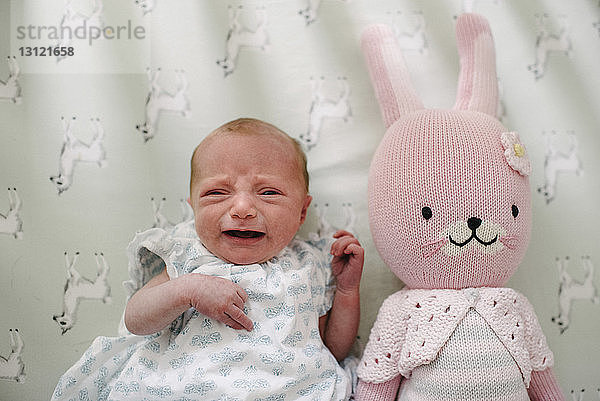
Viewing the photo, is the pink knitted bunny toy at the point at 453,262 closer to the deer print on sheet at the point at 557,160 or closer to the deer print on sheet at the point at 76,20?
the deer print on sheet at the point at 557,160

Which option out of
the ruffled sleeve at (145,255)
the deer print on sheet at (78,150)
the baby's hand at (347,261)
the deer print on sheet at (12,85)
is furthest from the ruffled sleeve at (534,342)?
the deer print on sheet at (12,85)

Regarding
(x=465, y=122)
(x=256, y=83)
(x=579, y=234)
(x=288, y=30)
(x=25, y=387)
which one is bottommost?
(x=25, y=387)

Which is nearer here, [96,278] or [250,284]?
[250,284]

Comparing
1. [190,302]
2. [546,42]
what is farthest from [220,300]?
[546,42]

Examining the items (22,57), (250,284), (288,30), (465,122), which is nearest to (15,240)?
(22,57)

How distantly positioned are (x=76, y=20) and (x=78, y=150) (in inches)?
12.1

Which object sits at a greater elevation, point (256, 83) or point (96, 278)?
point (256, 83)

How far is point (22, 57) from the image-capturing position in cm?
143

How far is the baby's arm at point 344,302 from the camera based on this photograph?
1.29m

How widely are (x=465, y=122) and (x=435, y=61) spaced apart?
31 centimetres

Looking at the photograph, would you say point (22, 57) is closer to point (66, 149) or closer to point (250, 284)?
point (66, 149)

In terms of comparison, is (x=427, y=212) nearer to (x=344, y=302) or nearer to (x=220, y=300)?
(x=344, y=302)

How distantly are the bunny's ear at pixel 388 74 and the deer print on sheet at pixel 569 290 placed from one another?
1.67 feet

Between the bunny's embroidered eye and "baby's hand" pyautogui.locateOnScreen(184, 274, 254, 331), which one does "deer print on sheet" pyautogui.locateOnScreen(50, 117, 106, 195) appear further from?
the bunny's embroidered eye
